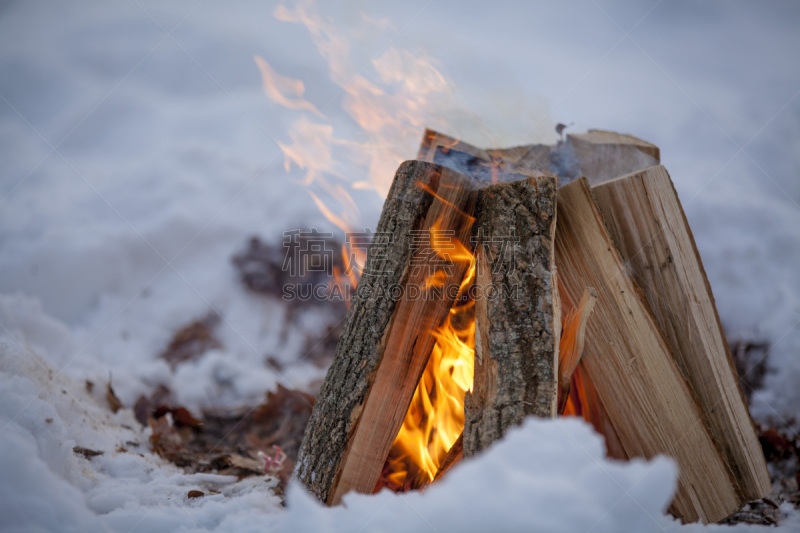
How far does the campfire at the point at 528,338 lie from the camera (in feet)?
4.35

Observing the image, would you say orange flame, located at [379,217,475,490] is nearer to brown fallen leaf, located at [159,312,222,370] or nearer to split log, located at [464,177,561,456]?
split log, located at [464,177,561,456]

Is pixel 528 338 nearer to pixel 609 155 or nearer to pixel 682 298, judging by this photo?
pixel 682 298

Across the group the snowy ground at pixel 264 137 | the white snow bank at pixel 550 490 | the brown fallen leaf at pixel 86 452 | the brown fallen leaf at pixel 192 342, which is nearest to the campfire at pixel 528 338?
the white snow bank at pixel 550 490

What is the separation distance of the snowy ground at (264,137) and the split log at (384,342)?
1.46 ft

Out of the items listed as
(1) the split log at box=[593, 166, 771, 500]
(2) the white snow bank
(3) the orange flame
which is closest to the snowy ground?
(3) the orange flame

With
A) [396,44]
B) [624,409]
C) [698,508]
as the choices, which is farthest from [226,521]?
→ [396,44]

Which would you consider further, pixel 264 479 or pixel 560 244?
pixel 264 479

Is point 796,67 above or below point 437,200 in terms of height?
above

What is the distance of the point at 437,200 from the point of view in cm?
145

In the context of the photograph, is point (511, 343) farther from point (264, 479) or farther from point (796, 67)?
point (796, 67)

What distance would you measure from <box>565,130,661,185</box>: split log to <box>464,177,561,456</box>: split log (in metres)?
0.69

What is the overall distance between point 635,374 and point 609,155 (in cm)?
98

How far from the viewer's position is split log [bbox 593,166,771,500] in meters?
1.41

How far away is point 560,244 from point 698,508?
36.2 inches
